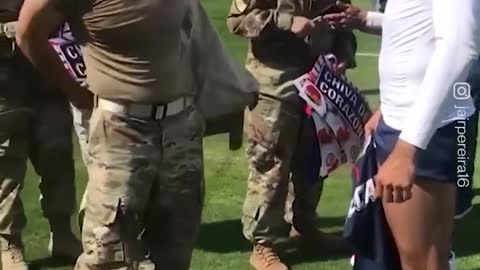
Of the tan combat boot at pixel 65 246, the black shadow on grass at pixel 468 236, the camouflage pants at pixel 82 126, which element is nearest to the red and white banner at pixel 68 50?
the camouflage pants at pixel 82 126

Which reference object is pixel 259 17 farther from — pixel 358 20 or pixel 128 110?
pixel 128 110

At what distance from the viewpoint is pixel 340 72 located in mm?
5445

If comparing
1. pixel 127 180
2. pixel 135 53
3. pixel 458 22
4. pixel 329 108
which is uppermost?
pixel 458 22

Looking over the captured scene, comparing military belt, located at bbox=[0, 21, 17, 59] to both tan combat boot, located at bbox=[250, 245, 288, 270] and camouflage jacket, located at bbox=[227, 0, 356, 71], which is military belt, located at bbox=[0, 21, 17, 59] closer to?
camouflage jacket, located at bbox=[227, 0, 356, 71]

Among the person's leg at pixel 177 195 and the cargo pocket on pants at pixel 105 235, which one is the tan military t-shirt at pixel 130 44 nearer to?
the person's leg at pixel 177 195

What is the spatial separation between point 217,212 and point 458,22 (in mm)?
3591

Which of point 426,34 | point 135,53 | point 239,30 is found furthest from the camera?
point 239,30

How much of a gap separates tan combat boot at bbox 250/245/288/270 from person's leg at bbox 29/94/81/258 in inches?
37.7

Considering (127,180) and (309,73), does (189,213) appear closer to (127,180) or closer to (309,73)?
(127,180)

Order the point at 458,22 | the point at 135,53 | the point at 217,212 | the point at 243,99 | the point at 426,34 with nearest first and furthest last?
1. the point at 458,22
2. the point at 426,34
3. the point at 135,53
4. the point at 243,99
5. the point at 217,212

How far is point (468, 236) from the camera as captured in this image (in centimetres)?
620

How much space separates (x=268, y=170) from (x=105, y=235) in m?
1.78

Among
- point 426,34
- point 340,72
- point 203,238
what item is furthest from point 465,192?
point 203,238

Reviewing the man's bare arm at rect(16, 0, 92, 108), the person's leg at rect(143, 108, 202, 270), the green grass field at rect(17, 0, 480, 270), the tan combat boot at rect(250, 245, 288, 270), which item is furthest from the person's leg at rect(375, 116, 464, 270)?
the green grass field at rect(17, 0, 480, 270)
